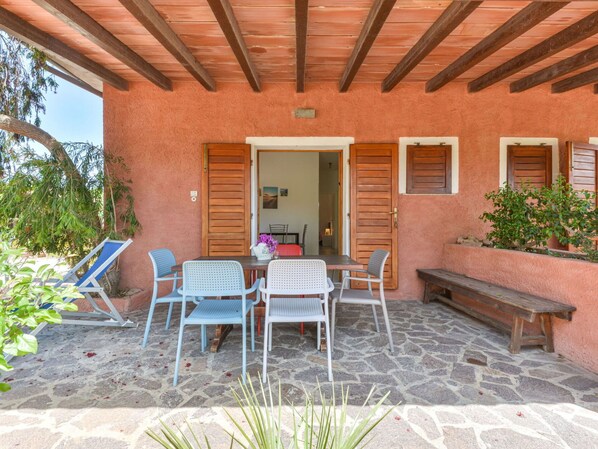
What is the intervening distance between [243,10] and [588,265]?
11.6 ft

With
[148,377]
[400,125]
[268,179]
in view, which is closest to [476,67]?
[400,125]

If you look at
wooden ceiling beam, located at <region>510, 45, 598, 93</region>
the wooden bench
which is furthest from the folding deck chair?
wooden ceiling beam, located at <region>510, 45, 598, 93</region>

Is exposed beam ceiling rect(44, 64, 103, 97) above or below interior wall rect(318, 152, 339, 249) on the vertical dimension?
above

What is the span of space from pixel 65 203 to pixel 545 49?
5.28 m

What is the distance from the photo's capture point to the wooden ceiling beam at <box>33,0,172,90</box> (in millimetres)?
2605

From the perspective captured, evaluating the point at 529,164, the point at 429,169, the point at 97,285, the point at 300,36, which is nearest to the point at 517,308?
the point at 429,169

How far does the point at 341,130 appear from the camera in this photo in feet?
14.8

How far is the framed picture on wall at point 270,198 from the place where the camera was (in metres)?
8.86

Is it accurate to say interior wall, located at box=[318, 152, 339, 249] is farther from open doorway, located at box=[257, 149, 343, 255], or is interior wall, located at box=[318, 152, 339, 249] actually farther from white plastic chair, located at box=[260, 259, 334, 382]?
white plastic chair, located at box=[260, 259, 334, 382]

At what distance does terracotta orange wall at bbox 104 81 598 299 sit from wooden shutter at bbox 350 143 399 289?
0.18 metres

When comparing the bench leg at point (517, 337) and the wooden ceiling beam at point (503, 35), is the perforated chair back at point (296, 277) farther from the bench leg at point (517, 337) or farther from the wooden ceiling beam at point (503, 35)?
the wooden ceiling beam at point (503, 35)

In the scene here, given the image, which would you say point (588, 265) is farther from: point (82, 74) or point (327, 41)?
point (82, 74)

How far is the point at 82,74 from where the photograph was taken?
4445 mm

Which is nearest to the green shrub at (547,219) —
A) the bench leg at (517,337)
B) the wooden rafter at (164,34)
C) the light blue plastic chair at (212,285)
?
the bench leg at (517,337)
